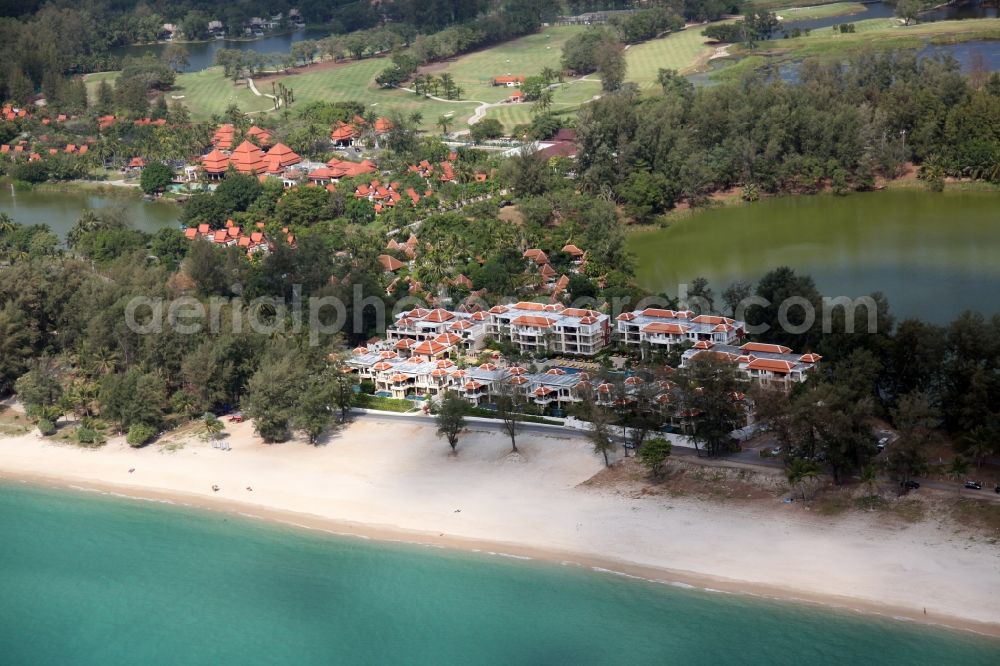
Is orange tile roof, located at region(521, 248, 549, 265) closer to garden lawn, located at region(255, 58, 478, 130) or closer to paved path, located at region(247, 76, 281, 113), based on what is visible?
garden lawn, located at region(255, 58, 478, 130)

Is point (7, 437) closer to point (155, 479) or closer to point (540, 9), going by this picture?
point (155, 479)

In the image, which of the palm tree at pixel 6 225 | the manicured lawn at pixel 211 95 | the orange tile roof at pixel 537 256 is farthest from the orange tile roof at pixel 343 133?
the orange tile roof at pixel 537 256

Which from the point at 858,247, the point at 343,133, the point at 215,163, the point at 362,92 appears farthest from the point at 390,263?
the point at 362,92

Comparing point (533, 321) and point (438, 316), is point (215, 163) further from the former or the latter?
point (533, 321)

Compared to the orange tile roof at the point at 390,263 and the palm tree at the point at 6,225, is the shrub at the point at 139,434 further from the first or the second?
the palm tree at the point at 6,225

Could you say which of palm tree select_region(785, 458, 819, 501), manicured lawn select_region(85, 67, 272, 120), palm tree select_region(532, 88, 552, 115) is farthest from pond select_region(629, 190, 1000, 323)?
manicured lawn select_region(85, 67, 272, 120)
